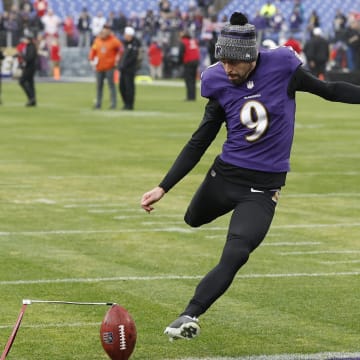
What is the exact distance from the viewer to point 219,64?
24.7ft

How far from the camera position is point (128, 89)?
31.1m

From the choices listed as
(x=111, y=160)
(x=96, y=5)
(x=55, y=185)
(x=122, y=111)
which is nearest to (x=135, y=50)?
(x=122, y=111)

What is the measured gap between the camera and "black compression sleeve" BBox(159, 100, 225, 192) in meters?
7.42

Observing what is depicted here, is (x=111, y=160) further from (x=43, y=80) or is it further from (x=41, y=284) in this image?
(x=43, y=80)

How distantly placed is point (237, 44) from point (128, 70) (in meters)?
24.7

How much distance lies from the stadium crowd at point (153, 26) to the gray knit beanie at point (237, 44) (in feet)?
135

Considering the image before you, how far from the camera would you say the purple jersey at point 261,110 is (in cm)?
734

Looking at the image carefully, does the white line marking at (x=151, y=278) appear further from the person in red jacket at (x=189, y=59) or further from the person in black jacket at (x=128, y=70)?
the person in red jacket at (x=189, y=59)

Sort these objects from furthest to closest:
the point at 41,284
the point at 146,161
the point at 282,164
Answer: the point at 146,161
the point at 41,284
the point at 282,164

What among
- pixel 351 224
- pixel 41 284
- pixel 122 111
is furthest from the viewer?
pixel 122 111

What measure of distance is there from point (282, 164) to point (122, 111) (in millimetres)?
23337

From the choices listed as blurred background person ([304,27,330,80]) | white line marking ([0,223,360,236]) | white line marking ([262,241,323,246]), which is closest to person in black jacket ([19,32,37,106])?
blurred background person ([304,27,330,80])

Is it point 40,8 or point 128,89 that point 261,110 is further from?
point 40,8

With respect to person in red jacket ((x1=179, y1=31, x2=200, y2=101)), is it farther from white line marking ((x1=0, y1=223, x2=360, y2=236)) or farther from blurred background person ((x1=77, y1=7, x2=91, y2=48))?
white line marking ((x1=0, y1=223, x2=360, y2=236))
